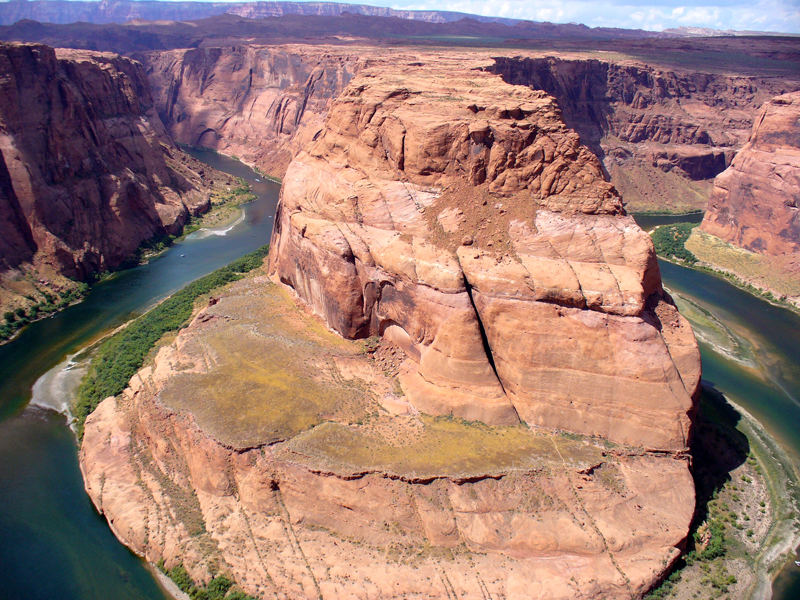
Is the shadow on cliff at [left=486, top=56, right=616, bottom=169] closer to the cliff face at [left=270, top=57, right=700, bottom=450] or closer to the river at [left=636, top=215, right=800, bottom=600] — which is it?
the river at [left=636, top=215, right=800, bottom=600]

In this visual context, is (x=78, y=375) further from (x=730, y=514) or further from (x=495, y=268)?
(x=730, y=514)

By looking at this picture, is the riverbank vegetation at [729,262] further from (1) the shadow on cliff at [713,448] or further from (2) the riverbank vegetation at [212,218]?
Result: (2) the riverbank vegetation at [212,218]

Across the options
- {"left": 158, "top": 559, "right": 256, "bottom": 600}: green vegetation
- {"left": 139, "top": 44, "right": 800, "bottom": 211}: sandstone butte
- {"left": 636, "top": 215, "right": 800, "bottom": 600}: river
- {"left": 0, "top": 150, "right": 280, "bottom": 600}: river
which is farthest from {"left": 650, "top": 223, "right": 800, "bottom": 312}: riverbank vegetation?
{"left": 158, "top": 559, "right": 256, "bottom": 600}: green vegetation

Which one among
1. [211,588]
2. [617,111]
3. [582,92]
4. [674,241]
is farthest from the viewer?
[582,92]

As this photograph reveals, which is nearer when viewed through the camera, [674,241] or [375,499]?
[375,499]

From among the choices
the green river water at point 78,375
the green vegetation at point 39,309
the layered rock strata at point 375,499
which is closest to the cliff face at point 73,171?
the green vegetation at point 39,309

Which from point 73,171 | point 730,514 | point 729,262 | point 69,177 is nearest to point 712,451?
point 730,514

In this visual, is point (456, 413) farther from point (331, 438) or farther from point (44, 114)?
point (44, 114)

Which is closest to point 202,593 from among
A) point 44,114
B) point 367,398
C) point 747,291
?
point 367,398
